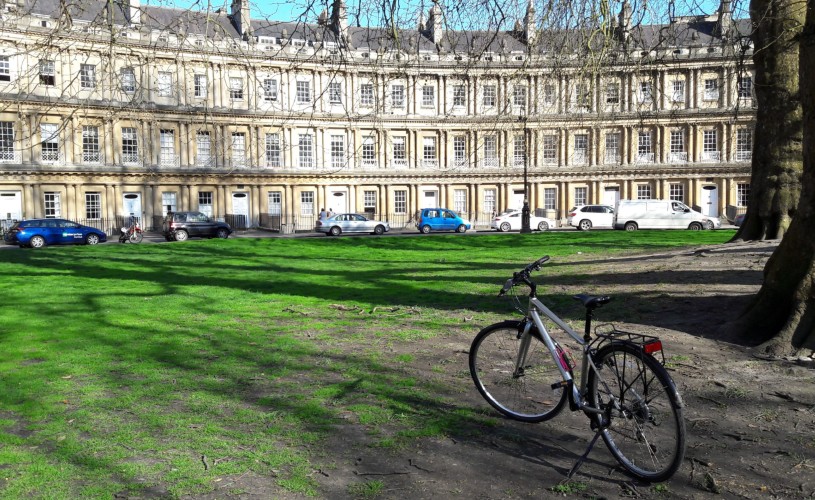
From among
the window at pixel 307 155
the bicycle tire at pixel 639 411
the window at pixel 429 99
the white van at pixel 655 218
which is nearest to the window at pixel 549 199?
the window at pixel 429 99

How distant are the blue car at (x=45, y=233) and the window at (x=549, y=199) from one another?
40.1m

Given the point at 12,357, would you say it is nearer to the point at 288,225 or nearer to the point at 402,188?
the point at 288,225

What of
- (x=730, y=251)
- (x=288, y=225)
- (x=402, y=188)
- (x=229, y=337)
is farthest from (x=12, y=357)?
(x=402, y=188)

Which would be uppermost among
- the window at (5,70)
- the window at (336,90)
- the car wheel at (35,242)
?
the window at (5,70)

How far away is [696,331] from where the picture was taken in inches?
337

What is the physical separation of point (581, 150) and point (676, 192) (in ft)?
30.1

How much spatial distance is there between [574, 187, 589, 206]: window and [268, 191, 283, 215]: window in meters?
26.4

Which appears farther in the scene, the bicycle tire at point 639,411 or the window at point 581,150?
the window at point 581,150

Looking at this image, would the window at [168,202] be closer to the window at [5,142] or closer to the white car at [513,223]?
the window at [5,142]

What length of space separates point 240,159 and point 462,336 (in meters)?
51.8

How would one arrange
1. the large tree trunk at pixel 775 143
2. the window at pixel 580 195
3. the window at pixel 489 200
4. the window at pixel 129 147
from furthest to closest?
the window at pixel 489 200 < the window at pixel 580 195 < the window at pixel 129 147 < the large tree trunk at pixel 775 143

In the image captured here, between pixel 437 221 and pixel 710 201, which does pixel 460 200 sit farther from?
pixel 710 201

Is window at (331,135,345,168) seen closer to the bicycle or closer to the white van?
the white van

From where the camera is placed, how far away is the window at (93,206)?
52.0 m
